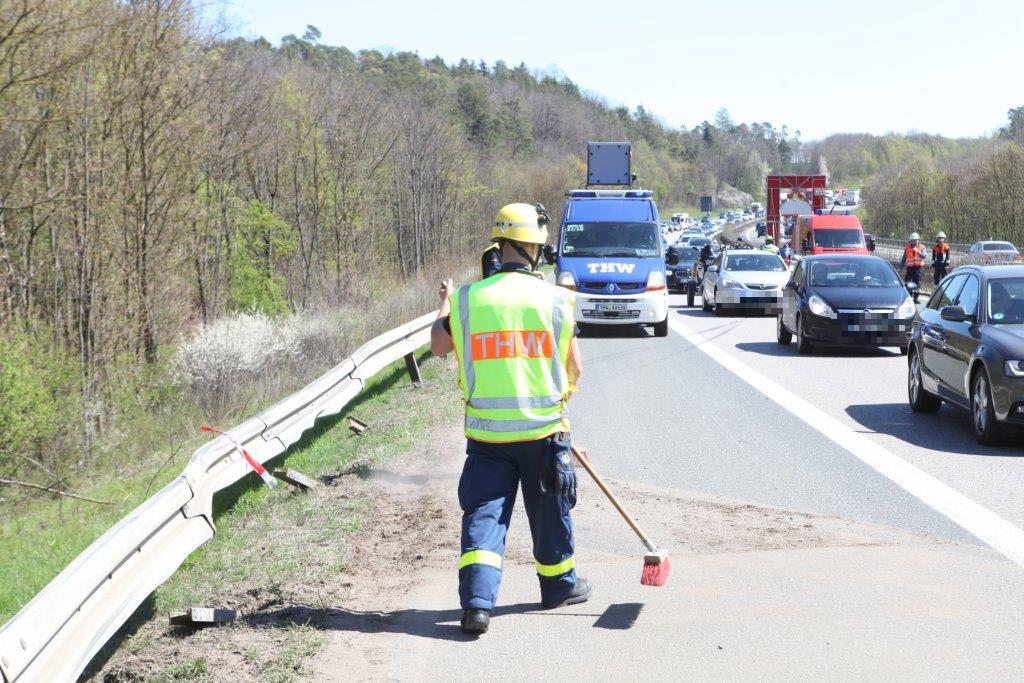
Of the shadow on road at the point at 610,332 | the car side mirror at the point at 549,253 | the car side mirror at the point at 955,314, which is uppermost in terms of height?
the car side mirror at the point at 549,253

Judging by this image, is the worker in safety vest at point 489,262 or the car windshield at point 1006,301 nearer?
the worker in safety vest at point 489,262

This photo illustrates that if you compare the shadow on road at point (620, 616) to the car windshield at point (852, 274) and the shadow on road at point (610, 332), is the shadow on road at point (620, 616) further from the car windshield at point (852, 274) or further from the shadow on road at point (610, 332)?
the shadow on road at point (610, 332)

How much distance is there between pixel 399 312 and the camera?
2494cm

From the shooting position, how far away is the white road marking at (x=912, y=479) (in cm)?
700

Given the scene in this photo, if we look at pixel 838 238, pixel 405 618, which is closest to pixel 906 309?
pixel 405 618

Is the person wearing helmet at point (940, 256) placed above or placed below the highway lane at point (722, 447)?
above

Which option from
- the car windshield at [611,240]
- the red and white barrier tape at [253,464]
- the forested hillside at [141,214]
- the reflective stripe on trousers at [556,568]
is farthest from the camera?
the car windshield at [611,240]

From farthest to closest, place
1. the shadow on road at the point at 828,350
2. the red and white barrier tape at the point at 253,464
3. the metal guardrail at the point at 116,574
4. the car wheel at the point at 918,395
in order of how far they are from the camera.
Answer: the shadow on road at the point at 828,350, the car wheel at the point at 918,395, the red and white barrier tape at the point at 253,464, the metal guardrail at the point at 116,574

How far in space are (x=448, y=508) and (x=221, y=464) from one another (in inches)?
62.1

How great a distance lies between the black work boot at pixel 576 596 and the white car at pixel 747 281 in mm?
20860

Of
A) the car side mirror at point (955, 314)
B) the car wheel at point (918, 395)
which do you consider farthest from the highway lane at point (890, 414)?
the car side mirror at point (955, 314)

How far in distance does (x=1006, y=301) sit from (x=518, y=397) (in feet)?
23.6

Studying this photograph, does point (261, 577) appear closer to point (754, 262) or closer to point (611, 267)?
point (611, 267)

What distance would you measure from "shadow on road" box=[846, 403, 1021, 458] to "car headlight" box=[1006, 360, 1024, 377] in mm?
683
